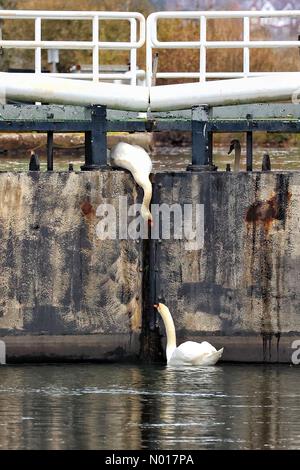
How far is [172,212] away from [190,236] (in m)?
0.35

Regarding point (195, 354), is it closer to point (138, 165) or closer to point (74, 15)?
point (138, 165)

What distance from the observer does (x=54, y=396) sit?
19.6m

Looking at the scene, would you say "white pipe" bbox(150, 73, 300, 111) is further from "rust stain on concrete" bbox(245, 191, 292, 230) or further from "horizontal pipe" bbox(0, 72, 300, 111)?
"rust stain on concrete" bbox(245, 191, 292, 230)

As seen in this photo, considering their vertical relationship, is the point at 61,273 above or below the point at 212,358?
above

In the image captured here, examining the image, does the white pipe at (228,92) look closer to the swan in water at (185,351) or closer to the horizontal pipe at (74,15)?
the horizontal pipe at (74,15)

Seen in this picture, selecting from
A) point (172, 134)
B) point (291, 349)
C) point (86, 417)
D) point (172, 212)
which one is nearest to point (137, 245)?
point (172, 212)

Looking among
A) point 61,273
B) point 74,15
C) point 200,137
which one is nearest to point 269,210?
point 200,137

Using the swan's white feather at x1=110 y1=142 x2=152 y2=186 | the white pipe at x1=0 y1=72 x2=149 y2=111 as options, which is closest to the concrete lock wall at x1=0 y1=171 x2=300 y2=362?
the swan's white feather at x1=110 y1=142 x2=152 y2=186

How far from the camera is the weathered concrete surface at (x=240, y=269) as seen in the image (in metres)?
21.5

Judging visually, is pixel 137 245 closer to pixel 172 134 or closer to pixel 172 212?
pixel 172 212

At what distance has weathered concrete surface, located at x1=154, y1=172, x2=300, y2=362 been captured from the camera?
2148 cm

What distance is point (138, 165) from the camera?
2159cm

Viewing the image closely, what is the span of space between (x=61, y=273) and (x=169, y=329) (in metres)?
1.35

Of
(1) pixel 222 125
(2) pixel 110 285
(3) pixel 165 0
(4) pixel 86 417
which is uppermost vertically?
(3) pixel 165 0
